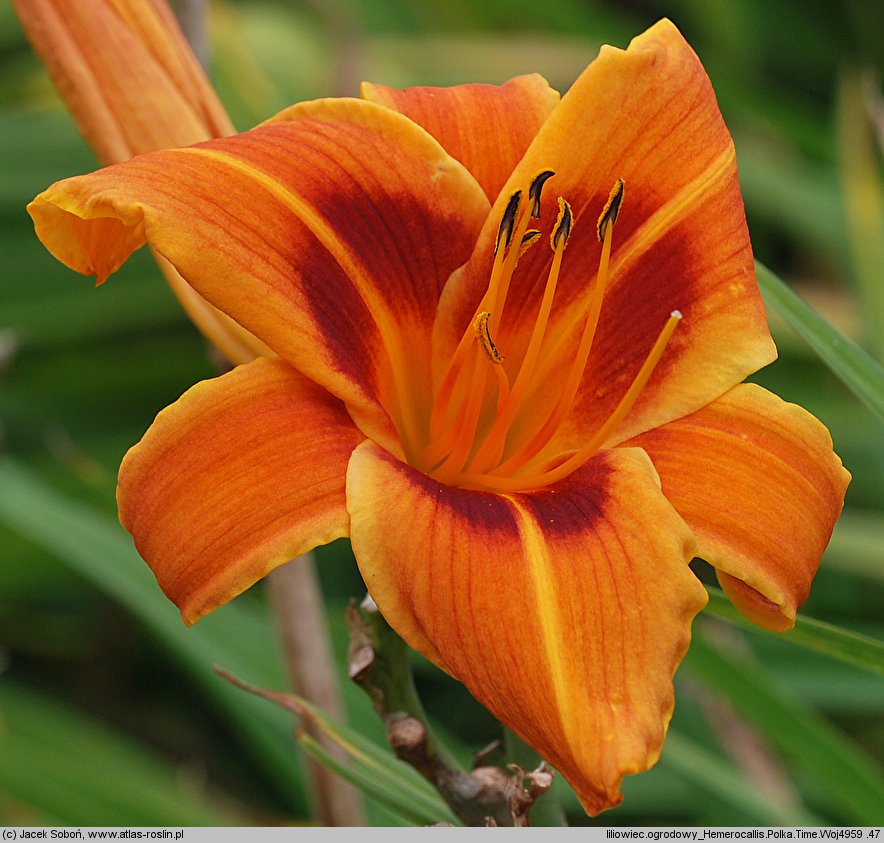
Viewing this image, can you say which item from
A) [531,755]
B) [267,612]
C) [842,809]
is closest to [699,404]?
[531,755]

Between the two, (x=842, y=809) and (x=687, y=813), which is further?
(x=687, y=813)

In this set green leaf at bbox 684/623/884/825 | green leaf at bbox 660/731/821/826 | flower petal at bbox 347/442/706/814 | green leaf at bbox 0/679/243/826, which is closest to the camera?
flower petal at bbox 347/442/706/814

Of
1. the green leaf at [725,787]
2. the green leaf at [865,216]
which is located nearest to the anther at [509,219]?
the green leaf at [725,787]

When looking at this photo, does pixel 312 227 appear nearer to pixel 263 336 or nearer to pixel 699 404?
pixel 263 336

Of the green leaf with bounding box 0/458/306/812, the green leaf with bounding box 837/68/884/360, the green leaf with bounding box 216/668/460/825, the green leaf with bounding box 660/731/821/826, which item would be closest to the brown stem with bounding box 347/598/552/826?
the green leaf with bounding box 216/668/460/825

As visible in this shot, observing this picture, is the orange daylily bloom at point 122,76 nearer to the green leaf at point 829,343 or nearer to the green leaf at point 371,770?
the green leaf at point 371,770

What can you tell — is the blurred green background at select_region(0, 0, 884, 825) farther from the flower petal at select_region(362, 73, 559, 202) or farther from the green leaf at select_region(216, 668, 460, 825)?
the flower petal at select_region(362, 73, 559, 202)
